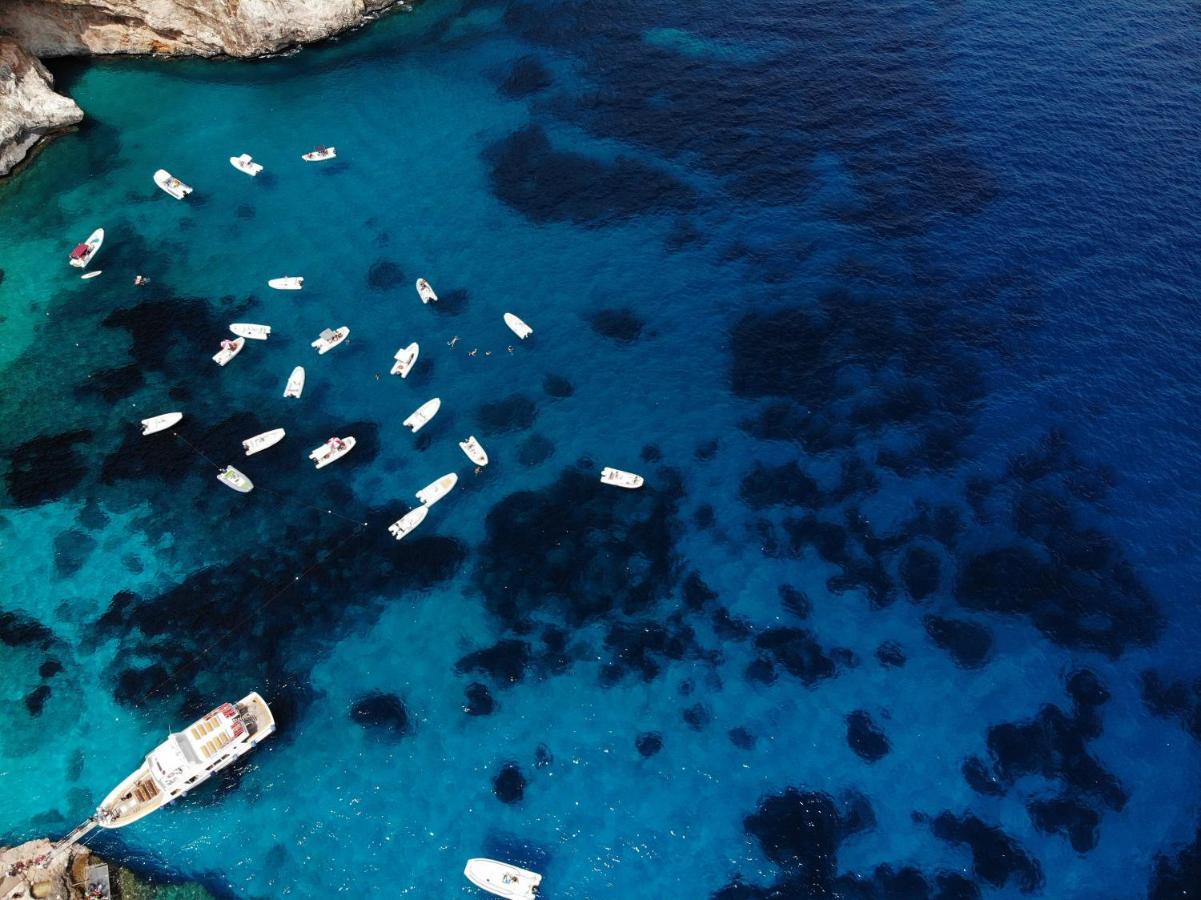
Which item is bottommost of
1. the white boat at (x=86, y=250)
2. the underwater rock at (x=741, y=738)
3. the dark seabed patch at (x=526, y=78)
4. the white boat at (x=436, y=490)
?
the underwater rock at (x=741, y=738)

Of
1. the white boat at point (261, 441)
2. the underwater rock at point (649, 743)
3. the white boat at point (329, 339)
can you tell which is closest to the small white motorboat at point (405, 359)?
the white boat at point (329, 339)

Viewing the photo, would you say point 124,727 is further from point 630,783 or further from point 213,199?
point 213,199

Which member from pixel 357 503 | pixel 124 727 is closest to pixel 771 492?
pixel 357 503

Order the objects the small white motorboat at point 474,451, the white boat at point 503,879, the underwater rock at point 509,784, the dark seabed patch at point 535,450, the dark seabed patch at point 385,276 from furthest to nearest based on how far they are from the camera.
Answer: the dark seabed patch at point 385,276
the dark seabed patch at point 535,450
the small white motorboat at point 474,451
the underwater rock at point 509,784
the white boat at point 503,879

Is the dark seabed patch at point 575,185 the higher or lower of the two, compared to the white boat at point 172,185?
higher

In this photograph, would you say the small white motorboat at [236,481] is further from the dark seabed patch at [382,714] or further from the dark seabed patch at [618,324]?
the dark seabed patch at [618,324]

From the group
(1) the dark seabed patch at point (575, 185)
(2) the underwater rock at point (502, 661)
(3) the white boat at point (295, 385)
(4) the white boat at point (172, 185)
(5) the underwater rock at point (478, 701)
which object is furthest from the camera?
(4) the white boat at point (172, 185)

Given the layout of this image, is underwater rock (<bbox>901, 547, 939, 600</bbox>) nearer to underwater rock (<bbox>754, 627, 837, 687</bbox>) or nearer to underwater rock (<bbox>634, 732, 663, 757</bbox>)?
underwater rock (<bbox>754, 627, 837, 687</bbox>)
